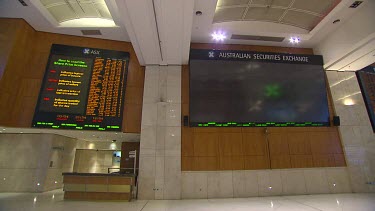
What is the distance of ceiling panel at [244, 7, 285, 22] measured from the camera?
20.6 ft

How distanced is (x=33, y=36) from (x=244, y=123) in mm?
7542

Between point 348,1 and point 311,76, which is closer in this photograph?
point 348,1

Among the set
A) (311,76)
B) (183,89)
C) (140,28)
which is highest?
(140,28)

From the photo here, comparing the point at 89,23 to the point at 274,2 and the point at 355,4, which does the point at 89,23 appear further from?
the point at 355,4

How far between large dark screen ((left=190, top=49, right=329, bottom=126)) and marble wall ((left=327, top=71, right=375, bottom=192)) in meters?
0.64

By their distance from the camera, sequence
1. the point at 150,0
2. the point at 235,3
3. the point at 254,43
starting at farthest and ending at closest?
the point at 254,43
the point at 235,3
the point at 150,0

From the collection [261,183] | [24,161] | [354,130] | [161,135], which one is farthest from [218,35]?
[24,161]

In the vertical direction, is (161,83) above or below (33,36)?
below

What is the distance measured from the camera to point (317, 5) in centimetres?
601

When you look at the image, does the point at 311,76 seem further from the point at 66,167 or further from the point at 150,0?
the point at 66,167

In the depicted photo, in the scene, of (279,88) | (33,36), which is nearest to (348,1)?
(279,88)

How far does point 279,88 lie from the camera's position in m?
6.89

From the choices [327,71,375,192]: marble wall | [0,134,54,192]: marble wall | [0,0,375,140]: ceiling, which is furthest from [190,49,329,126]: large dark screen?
[0,134,54,192]: marble wall

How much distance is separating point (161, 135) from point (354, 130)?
21.3ft
